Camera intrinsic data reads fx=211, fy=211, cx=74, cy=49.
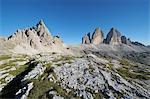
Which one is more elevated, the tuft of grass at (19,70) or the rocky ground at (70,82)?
the tuft of grass at (19,70)

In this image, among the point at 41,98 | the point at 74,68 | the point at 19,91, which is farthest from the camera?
the point at 74,68

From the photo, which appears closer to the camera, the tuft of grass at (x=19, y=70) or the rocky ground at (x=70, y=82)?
the rocky ground at (x=70, y=82)

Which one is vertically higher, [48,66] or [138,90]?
[48,66]

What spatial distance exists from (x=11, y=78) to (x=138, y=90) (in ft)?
144

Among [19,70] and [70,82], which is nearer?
[70,82]

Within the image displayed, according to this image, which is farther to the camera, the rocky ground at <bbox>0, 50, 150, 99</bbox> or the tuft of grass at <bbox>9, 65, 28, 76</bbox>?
the tuft of grass at <bbox>9, 65, 28, 76</bbox>

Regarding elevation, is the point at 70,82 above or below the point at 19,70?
below

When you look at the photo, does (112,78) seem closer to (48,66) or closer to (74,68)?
(74,68)

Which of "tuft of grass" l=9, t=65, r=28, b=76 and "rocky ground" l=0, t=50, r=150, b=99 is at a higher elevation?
"tuft of grass" l=9, t=65, r=28, b=76

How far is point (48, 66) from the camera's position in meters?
80.4

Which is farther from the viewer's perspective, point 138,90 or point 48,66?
point 48,66

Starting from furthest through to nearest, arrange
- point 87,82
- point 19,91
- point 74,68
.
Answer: point 74,68
point 87,82
point 19,91

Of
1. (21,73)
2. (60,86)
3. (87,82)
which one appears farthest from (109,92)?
(21,73)

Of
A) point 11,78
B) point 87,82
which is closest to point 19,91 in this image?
point 11,78
